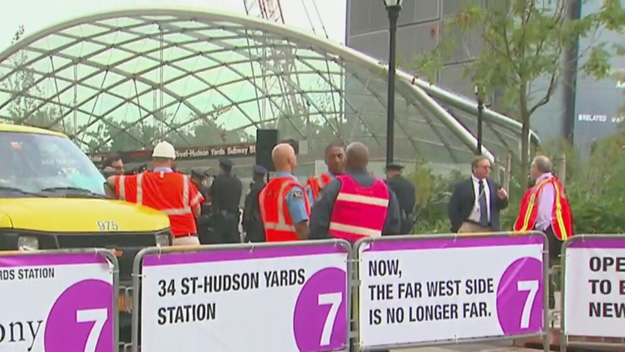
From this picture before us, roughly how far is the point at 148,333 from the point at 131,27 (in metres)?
42.4

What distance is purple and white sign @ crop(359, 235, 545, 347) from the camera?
745 cm

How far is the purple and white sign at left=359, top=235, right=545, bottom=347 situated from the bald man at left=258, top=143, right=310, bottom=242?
1.29 meters

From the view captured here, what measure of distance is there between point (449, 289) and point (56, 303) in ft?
11.4

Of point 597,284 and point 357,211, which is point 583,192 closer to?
point 597,284

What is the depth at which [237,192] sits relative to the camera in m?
14.5

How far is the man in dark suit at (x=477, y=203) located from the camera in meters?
11.5

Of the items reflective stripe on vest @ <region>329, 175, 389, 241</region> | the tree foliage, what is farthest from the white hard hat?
the tree foliage

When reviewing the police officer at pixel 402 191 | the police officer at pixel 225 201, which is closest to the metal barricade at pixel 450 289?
the police officer at pixel 402 191

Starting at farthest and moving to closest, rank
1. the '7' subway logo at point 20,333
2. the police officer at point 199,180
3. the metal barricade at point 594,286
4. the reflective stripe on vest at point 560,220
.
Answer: the police officer at point 199,180
the reflective stripe on vest at point 560,220
the metal barricade at point 594,286
the '7' subway logo at point 20,333

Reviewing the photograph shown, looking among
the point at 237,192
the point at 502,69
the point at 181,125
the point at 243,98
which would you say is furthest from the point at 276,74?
the point at 237,192

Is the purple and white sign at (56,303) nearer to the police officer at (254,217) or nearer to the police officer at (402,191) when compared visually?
the police officer at (254,217)

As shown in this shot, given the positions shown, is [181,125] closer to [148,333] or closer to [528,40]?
[528,40]

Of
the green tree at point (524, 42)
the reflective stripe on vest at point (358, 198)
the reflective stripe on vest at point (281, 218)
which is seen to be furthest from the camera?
the green tree at point (524, 42)

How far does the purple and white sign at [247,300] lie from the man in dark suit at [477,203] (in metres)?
4.55
